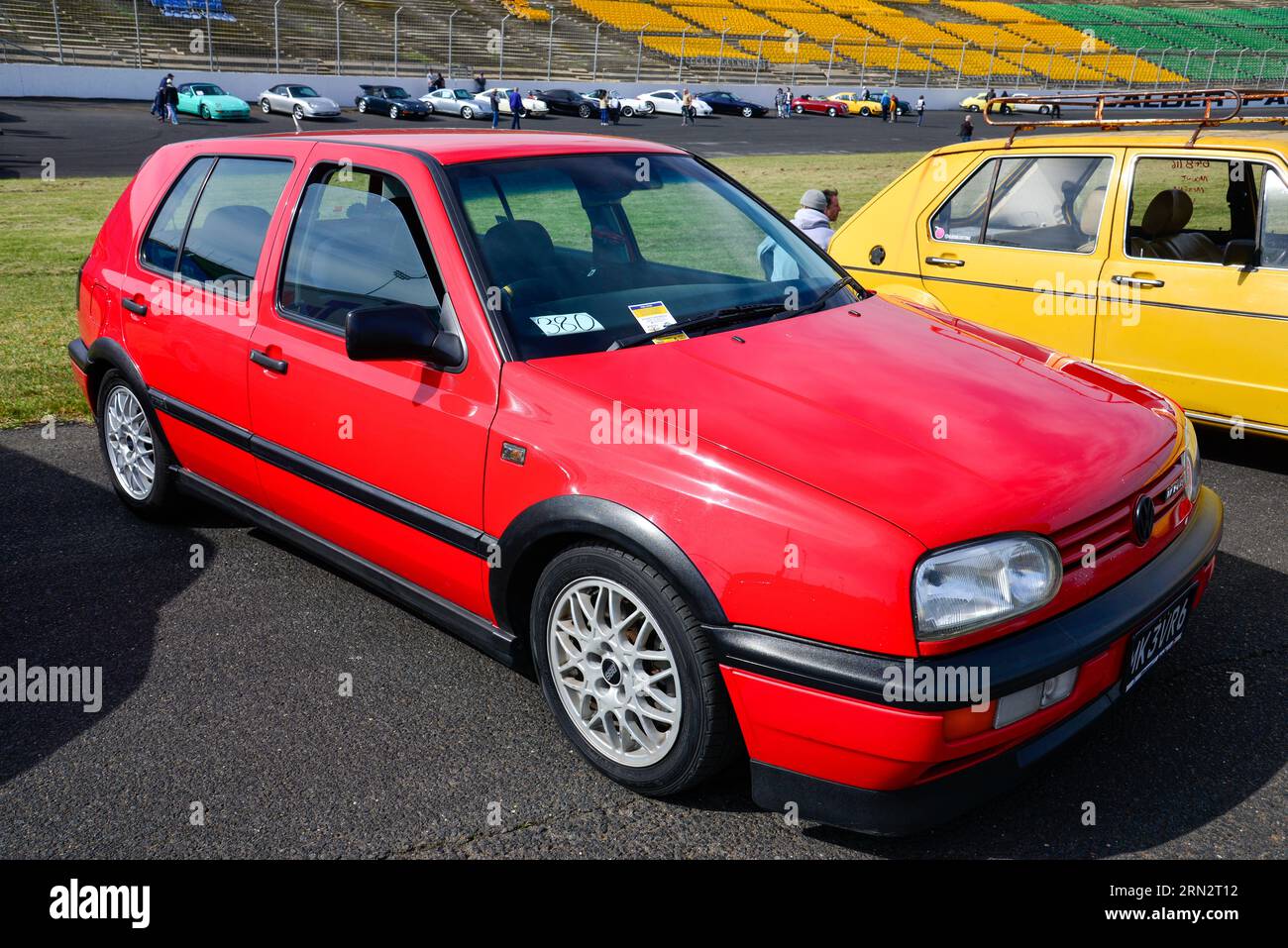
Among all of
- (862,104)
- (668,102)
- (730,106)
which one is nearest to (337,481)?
(668,102)

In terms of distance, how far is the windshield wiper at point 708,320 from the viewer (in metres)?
3.26

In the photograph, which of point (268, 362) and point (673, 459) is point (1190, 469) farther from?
point (268, 362)

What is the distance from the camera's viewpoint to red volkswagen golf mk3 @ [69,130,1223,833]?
8.26 feet

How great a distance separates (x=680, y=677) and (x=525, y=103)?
1810 inches

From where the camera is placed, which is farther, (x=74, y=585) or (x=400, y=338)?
(x=74, y=585)

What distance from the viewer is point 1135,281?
564 centimetres

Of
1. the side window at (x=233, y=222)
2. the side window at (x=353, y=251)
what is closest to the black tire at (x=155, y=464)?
the side window at (x=233, y=222)

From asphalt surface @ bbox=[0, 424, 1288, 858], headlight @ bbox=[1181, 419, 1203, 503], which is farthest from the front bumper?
headlight @ bbox=[1181, 419, 1203, 503]

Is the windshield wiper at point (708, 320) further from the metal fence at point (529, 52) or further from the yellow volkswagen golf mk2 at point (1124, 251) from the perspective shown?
the metal fence at point (529, 52)

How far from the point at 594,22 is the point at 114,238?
61.2 m

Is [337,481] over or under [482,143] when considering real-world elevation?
under

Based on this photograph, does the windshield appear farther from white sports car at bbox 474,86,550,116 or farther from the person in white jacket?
white sports car at bbox 474,86,550,116

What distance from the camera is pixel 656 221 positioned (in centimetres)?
380
